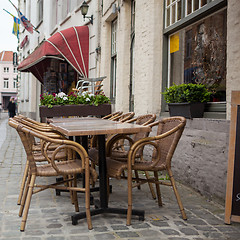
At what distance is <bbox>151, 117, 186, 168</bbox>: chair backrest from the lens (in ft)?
11.9

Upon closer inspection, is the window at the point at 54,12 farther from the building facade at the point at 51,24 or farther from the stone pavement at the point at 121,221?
the stone pavement at the point at 121,221

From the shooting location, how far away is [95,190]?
15.0ft

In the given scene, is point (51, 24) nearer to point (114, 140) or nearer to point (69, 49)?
point (69, 49)

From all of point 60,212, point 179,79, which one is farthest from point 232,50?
point 60,212

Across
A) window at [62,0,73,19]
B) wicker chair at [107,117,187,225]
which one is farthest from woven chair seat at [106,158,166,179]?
window at [62,0,73,19]

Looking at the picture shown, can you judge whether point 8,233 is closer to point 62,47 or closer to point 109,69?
point 109,69

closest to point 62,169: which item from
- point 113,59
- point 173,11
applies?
point 173,11

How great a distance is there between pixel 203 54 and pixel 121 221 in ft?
9.62

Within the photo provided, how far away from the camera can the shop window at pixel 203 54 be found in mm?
4996

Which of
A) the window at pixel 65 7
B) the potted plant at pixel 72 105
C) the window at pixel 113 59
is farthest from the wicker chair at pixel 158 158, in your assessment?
the window at pixel 65 7

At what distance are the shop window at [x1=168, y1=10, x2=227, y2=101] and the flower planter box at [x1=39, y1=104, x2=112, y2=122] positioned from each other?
1.34 m

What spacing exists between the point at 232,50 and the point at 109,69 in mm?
6037

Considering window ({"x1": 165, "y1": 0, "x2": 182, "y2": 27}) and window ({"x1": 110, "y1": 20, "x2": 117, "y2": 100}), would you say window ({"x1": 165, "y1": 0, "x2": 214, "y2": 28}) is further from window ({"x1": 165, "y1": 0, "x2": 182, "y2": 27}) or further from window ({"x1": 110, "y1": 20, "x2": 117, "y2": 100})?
window ({"x1": 110, "y1": 20, "x2": 117, "y2": 100})

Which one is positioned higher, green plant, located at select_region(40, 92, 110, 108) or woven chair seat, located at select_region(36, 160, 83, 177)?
green plant, located at select_region(40, 92, 110, 108)
